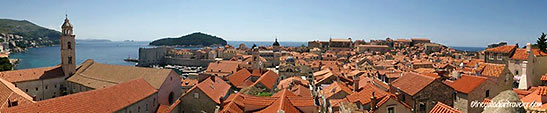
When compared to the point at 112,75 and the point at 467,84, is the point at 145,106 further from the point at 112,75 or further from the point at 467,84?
the point at 467,84

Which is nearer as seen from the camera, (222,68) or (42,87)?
(42,87)

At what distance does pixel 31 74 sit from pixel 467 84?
4066 cm

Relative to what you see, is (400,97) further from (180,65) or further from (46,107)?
(180,65)

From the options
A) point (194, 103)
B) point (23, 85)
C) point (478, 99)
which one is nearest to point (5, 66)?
point (23, 85)

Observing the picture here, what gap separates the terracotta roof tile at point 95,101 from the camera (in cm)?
1580

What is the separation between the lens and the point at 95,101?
18.4 m

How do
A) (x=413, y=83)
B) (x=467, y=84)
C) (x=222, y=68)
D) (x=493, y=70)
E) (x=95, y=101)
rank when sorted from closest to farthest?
1. (x=413, y=83)
2. (x=95, y=101)
3. (x=467, y=84)
4. (x=493, y=70)
5. (x=222, y=68)

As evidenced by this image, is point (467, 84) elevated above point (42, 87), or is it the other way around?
point (467, 84)

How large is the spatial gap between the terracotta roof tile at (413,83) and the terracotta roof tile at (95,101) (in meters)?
17.9

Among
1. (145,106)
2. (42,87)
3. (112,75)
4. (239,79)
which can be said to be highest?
(112,75)

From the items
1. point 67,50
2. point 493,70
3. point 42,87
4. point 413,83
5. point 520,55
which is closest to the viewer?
point 413,83

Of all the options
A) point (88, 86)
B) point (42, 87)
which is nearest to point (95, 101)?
point (88, 86)

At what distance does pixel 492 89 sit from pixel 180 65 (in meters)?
98.1

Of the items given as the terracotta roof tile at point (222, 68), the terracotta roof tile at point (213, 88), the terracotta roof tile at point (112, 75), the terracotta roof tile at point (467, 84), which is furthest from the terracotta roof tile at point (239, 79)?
the terracotta roof tile at point (467, 84)
